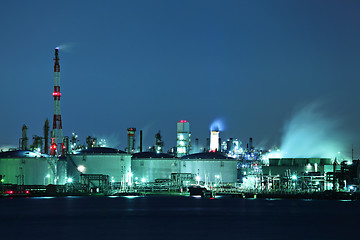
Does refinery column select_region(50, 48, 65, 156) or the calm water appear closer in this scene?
the calm water

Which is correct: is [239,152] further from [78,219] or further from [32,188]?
[78,219]

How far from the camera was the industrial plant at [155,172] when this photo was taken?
138375 millimetres

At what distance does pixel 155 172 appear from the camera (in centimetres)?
14912

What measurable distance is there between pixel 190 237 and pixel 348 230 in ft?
55.3

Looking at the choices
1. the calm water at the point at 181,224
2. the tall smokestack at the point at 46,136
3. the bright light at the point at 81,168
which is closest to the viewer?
the calm water at the point at 181,224

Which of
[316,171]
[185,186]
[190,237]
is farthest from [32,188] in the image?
[190,237]

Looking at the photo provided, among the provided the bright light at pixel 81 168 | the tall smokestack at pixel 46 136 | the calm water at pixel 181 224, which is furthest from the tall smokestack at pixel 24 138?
the calm water at pixel 181 224

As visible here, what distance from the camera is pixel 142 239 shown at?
5975 cm

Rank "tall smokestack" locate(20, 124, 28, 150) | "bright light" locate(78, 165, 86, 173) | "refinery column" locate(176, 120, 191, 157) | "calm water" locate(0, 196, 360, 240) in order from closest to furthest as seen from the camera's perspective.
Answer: "calm water" locate(0, 196, 360, 240) < "bright light" locate(78, 165, 86, 173) < "refinery column" locate(176, 120, 191, 157) < "tall smokestack" locate(20, 124, 28, 150)

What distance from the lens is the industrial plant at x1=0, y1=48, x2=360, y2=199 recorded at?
13838 centimetres

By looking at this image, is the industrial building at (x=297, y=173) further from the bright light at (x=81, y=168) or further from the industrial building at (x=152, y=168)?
the bright light at (x=81, y=168)

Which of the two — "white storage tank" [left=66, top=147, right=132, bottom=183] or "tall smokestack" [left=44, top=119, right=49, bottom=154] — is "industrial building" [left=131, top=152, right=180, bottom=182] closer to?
"white storage tank" [left=66, top=147, right=132, bottom=183]

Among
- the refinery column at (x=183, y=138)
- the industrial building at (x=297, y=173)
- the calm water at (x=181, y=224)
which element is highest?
the refinery column at (x=183, y=138)

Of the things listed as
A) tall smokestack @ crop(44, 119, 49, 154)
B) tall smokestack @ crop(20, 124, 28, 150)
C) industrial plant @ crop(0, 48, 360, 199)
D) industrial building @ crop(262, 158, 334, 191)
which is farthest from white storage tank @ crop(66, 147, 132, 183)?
tall smokestack @ crop(44, 119, 49, 154)
